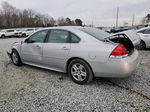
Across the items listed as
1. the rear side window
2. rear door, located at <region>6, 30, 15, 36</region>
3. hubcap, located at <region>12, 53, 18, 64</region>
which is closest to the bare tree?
rear door, located at <region>6, 30, 15, 36</region>

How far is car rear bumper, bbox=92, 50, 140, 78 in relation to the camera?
2.76 metres

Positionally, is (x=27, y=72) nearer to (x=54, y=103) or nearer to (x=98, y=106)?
(x=54, y=103)

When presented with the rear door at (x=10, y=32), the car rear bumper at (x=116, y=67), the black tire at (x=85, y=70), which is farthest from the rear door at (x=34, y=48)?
the rear door at (x=10, y=32)

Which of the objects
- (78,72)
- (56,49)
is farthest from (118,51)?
(56,49)

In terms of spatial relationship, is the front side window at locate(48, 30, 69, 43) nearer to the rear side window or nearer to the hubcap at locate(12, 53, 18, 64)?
the rear side window

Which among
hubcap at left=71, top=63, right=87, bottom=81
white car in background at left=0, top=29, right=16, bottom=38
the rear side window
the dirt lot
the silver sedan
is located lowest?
the dirt lot

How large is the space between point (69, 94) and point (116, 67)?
1110 mm

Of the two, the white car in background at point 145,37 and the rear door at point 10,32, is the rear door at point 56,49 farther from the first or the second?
the rear door at point 10,32

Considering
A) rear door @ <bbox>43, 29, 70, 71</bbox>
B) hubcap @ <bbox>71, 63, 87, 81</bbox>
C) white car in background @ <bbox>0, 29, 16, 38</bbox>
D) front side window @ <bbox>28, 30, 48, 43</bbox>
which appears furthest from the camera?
white car in background @ <bbox>0, 29, 16, 38</bbox>

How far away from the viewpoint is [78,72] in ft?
10.8

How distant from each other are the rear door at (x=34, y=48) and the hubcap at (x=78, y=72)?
1141 mm

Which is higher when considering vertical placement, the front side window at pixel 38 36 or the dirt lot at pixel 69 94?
the front side window at pixel 38 36

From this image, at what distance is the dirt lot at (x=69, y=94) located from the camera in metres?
2.42

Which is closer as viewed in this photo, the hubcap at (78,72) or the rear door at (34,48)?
the hubcap at (78,72)
